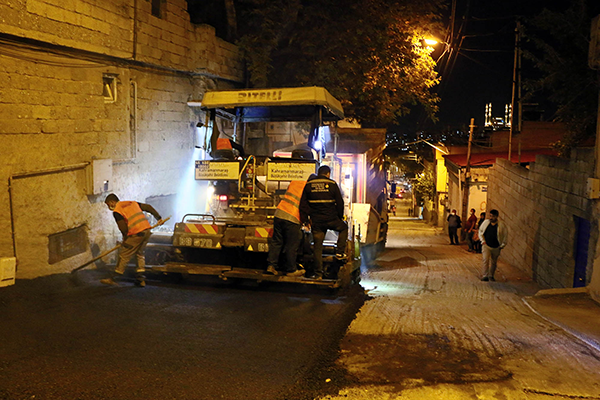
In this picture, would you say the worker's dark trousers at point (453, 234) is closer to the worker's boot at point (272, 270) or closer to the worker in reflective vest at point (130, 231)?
the worker's boot at point (272, 270)

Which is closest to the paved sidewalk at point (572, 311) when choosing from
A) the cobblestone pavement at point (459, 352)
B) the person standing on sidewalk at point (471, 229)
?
the cobblestone pavement at point (459, 352)

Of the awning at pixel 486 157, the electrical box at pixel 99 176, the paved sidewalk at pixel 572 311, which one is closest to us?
the paved sidewalk at pixel 572 311

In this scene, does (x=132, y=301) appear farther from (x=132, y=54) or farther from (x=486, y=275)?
(x=486, y=275)

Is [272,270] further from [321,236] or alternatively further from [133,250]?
[133,250]

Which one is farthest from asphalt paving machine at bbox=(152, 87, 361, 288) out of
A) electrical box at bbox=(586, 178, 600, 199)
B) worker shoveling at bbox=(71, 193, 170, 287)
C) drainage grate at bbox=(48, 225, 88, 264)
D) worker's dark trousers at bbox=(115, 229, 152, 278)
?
electrical box at bbox=(586, 178, 600, 199)

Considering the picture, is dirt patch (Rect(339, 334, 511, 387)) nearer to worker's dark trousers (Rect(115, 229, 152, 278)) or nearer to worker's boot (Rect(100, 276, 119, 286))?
worker's dark trousers (Rect(115, 229, 152, 278))

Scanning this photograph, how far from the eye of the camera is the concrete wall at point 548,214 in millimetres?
9227

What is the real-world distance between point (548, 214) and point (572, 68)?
Result: 5.79 metres

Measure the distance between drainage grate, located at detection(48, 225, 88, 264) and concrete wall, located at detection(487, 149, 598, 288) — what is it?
8.43 metres

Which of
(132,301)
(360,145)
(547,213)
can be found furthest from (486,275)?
(132,301)

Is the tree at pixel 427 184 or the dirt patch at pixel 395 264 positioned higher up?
the tree at pixel 427 184

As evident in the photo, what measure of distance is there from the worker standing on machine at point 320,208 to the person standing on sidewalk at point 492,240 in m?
4.53

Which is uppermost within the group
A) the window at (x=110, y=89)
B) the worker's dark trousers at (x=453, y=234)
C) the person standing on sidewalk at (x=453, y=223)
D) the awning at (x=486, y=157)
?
the window at (x=110, y=89)

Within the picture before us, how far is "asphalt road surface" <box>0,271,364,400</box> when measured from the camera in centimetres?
434
